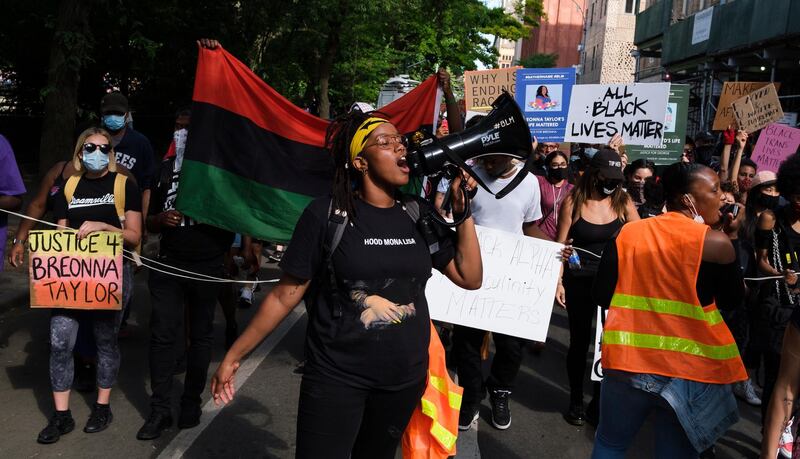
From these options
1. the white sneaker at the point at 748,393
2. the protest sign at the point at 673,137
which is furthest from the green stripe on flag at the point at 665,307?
the protest sign at the point at 673,137

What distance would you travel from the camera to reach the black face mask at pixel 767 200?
5.38 m

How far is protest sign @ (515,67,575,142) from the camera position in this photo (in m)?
9.62

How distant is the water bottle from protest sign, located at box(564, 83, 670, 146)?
13.8ft

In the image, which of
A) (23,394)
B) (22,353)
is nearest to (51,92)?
(22,353)

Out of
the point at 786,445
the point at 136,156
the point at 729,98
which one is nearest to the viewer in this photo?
the point at 786,445

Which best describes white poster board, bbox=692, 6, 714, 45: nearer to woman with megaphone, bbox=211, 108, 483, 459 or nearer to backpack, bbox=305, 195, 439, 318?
woman with megaphone, bbox=211, 108, 483, 459

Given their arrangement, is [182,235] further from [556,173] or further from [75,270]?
[556,173]

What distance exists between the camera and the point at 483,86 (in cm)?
1094

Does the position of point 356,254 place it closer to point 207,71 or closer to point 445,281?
point 445,281

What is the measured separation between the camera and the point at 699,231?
302 centimetres

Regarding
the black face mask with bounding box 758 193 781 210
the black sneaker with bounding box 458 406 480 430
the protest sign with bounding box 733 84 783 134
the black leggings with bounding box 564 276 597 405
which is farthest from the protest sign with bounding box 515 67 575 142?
the black sneaker with bounding box 458 406 480 430

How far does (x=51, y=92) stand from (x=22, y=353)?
4933 millimetres

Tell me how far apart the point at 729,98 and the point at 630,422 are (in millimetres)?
8662

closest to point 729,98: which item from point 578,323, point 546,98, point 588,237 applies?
point 546,98
